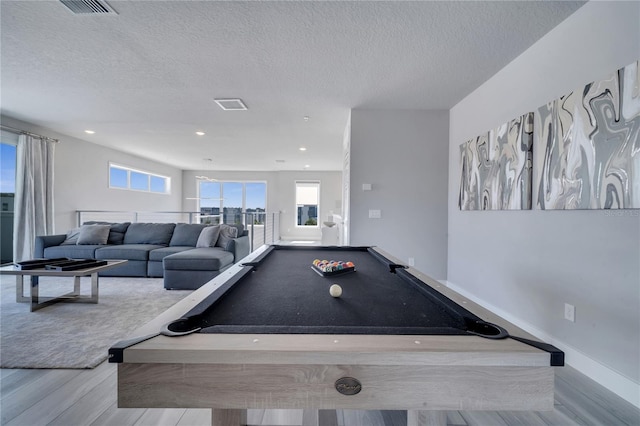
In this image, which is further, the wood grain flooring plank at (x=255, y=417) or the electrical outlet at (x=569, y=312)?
the electrical outlet at (x=569, y=312)

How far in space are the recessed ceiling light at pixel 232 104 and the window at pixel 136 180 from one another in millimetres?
4568

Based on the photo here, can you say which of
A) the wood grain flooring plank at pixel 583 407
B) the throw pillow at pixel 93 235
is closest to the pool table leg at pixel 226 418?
the wood grain flooring plank at pixel 583 407

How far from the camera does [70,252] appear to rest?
3.93m

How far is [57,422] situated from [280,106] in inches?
135

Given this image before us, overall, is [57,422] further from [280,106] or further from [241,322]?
[280,106]

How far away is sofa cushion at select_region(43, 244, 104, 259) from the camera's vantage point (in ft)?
Answer: 12.8

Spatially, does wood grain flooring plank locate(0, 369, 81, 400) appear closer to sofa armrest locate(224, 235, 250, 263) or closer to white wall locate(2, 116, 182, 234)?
sofa armrest locate(224, 235, 250, 263)

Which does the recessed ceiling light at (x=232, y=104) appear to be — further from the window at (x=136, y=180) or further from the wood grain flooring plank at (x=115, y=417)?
the window at (x=136, y=180)

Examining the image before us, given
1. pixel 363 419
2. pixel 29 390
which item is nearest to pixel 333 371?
pixel 363 419

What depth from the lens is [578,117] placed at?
1773 mm

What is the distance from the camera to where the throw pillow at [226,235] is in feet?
13.5

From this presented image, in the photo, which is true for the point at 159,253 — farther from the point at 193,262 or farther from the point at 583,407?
the point at 583,407

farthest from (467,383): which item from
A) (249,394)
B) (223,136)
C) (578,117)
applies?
(223,136)

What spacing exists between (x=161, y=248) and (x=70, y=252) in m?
1.28
